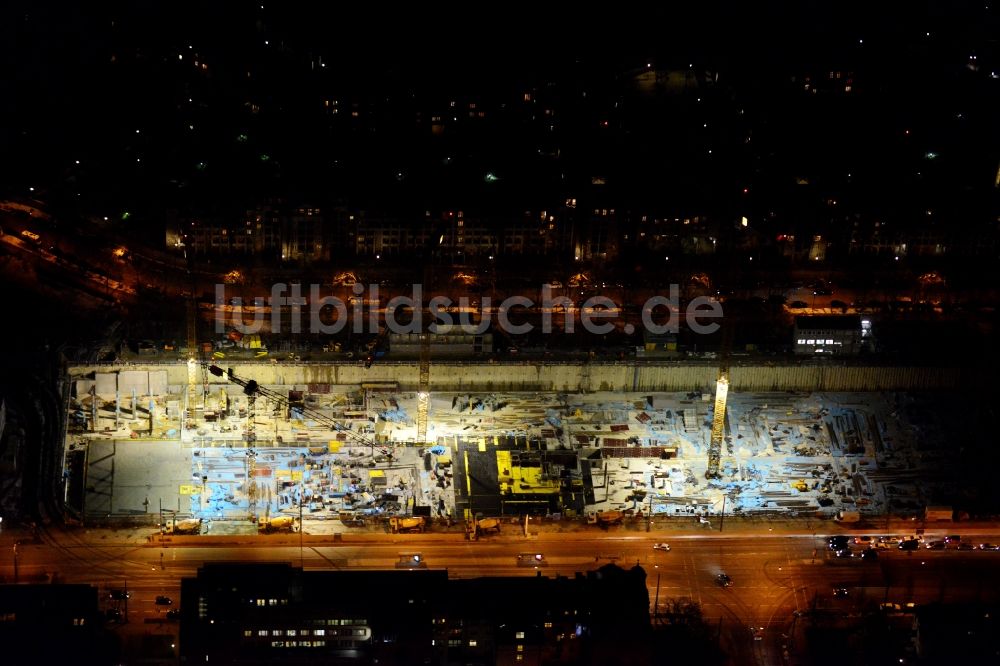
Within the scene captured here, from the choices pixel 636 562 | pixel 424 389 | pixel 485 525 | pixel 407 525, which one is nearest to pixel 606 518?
pixel 636 562

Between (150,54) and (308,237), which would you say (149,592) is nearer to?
(308,237)

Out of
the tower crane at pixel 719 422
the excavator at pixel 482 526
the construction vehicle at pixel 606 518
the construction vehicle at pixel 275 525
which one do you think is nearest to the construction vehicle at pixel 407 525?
the excavator at pixel 482 526

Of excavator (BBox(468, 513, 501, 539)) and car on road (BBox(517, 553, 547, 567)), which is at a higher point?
excavator (BBox(468, 513, 501, 539))

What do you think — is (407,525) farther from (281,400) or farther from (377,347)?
(377,347)

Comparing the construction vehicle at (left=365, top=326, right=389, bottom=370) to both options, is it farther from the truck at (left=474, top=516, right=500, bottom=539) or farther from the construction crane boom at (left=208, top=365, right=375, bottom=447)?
the truck at (left=474, top=516, right=500, bottom=539)

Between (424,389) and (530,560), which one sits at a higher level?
(424,389)

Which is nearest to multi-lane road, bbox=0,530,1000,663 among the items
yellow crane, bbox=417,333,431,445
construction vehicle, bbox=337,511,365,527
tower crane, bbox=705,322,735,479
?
construction vehicle, bbox=337,511,365,527

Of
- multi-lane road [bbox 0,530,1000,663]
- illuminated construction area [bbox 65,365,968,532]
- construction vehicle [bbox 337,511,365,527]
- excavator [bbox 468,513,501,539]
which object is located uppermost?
illuminated construction area [bbox 65,365,968,532]
